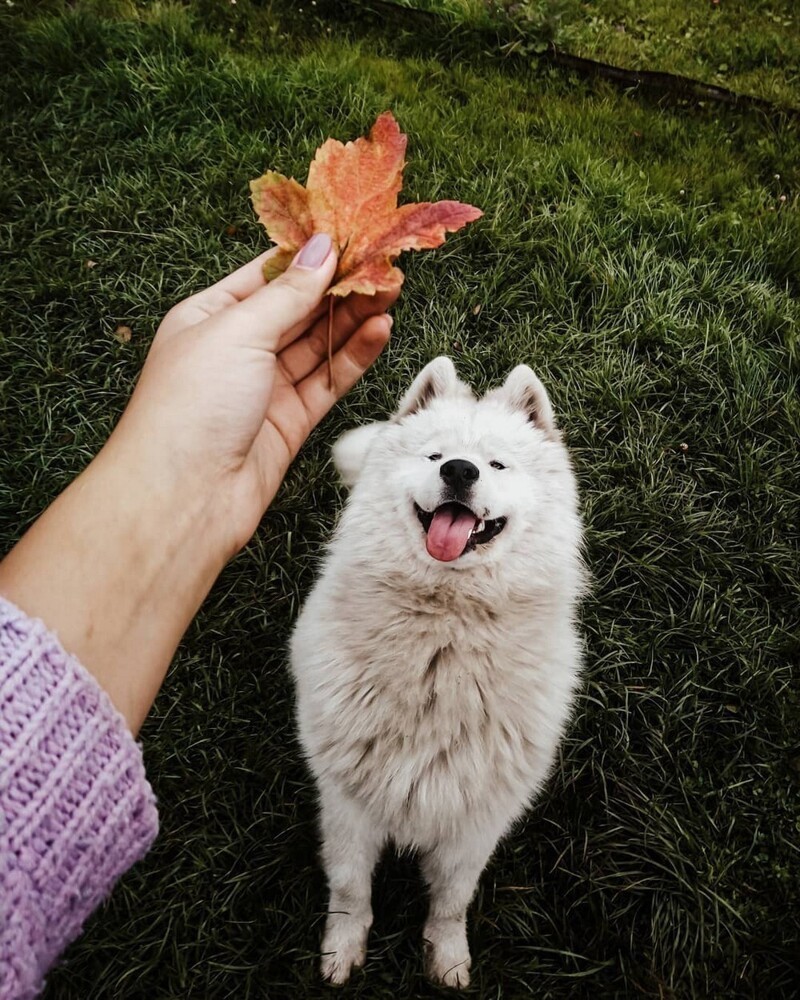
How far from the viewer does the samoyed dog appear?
78.9 inches

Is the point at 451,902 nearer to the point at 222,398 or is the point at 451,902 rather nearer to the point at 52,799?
the point at 52,799

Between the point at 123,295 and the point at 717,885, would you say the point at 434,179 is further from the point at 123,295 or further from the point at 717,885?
the point at 717,885

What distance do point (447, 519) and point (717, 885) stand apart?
176 cm

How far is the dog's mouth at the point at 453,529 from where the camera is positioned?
1931 mm

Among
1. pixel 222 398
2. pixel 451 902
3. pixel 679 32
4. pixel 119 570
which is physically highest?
pixel 679 32

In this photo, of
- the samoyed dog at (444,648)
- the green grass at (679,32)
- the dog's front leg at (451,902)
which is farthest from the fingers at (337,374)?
the green grass at (679,32)

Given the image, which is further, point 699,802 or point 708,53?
point 708,53

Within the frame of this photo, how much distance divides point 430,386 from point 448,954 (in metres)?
1.96

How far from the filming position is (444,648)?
204 cm

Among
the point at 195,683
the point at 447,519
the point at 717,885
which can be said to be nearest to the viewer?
the point at 447,519

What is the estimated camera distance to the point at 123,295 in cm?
363

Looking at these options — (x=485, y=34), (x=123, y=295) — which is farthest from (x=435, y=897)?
(x=485, y=34)

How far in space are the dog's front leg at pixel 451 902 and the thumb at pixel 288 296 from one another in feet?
5.51

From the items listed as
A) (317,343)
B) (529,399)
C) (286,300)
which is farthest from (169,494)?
(529,399)
